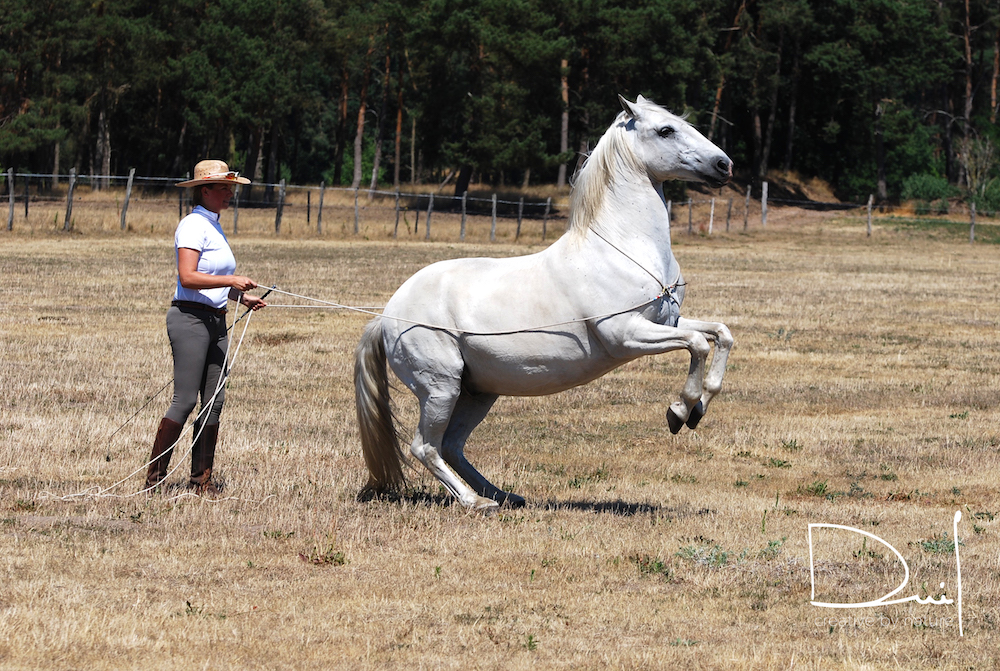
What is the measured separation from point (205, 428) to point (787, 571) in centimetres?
401

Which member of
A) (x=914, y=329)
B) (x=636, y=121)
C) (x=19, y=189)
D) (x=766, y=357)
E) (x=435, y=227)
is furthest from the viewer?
(x=19, y=189)

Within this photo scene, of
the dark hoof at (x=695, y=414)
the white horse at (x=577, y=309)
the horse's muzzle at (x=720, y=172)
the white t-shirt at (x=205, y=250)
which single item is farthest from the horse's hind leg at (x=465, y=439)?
the horse's muzzle at (x=720, y=172)

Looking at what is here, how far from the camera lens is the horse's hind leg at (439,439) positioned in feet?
25.7

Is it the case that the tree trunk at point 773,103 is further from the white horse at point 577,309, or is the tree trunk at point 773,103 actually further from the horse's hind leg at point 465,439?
the horse's hind leg at point 465,439

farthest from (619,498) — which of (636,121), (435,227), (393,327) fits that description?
(435,227)

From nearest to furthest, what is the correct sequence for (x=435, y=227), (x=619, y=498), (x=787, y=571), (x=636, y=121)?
1. (x=787, y=571)
2. (x=636, y=121)
3. (x=619, y=498)
4. (x=435, y=227)

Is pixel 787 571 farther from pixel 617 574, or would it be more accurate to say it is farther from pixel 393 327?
pixel 393 327

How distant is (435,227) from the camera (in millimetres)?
47875

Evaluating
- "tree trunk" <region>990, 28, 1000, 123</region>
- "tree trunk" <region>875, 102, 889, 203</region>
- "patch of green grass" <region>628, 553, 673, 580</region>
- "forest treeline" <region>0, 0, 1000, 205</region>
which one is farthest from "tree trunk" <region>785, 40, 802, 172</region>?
"patch of green grass" <region>628, 553, 673, 580</region>

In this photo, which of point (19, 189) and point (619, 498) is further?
point (19, 189)

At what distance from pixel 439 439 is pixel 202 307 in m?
1.80

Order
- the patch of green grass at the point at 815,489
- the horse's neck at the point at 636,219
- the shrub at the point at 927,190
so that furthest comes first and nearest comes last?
the shrub at the point at 927,190, the patch of green grass at the point at 815,489, the horse's neck at the point at 636,219

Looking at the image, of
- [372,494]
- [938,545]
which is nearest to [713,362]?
[938,545]

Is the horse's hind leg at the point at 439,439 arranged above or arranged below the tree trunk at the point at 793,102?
below
